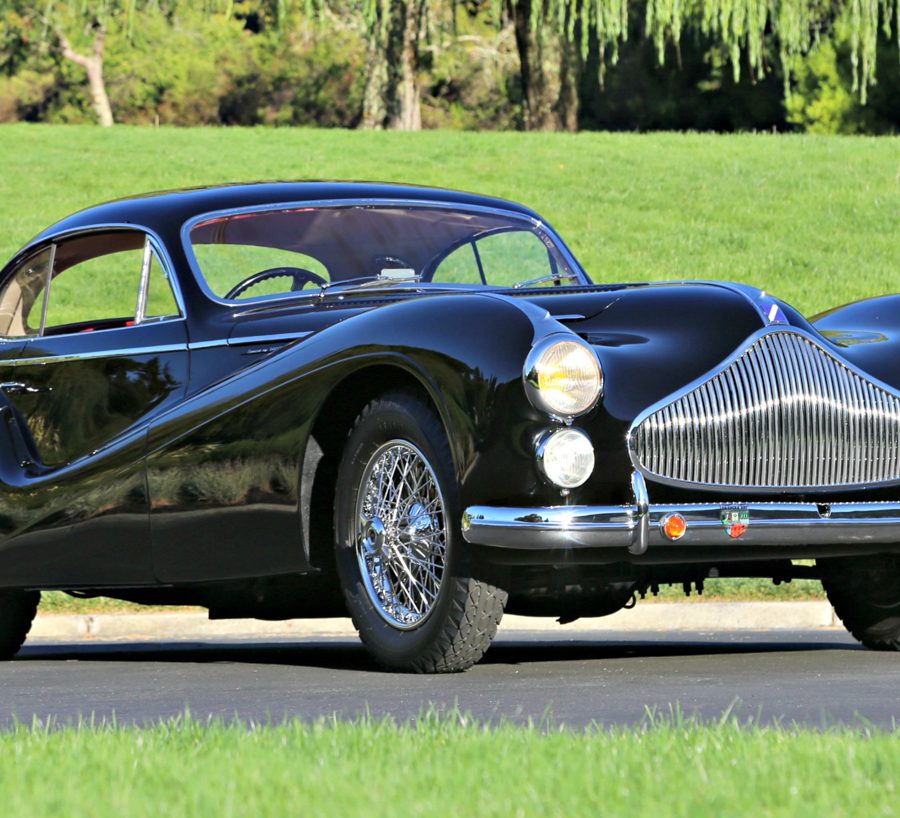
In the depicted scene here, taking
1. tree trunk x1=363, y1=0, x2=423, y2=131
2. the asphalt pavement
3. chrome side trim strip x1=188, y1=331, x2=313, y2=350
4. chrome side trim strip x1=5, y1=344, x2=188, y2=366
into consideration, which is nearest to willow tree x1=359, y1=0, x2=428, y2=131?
tree trunk x1=363, y1=0, x2=423, y2=131

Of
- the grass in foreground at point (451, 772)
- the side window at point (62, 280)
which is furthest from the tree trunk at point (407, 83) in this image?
the grass in foreground at point (451, 772)

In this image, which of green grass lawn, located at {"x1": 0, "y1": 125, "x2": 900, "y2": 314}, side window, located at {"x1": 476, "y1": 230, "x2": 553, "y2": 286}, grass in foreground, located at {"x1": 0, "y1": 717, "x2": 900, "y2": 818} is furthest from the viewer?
green grass lawn, located at {"x1": 0, "y1": 125, "x2": 900, "y2": 314}

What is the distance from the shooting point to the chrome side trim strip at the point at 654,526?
548 cm

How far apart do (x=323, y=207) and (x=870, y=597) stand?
2.81 meters

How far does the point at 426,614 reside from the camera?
588cm

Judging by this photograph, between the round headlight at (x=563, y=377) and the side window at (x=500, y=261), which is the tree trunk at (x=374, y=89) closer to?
the side window at (x=500, y=261)

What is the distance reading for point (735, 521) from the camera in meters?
5.68

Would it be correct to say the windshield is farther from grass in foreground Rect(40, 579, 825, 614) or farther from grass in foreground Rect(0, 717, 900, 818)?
grass in foreground Rect(0, 717, 900, 818)

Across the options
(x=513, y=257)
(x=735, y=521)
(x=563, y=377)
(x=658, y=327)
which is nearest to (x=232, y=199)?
(x=513, y=257)

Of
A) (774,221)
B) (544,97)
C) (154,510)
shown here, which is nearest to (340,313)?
(154,510)

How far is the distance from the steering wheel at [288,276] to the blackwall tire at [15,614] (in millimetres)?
1920

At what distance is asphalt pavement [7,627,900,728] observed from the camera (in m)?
5.01

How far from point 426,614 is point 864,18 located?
22516mm

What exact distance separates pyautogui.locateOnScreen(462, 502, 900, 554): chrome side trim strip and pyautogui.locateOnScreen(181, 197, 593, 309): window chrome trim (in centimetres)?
161
